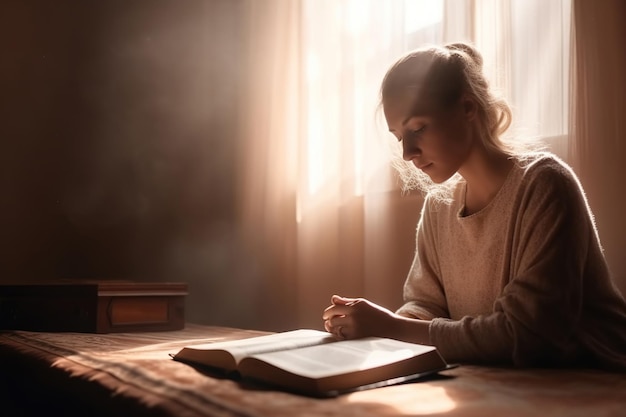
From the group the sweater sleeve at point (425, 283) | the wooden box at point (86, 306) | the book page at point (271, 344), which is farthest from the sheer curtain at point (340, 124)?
the book page at point (271, 344)

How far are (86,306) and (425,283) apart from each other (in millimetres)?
770

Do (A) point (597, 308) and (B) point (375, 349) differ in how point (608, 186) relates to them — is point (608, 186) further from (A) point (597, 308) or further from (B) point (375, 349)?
(B) point (375, 349)

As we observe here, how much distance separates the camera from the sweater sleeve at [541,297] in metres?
0.88

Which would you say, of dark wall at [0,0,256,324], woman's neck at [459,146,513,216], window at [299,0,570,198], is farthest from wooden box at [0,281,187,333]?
woman's neck at [459,146,513,216]

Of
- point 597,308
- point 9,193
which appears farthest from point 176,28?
→ point 597,308

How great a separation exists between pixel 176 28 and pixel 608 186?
5.22 ft

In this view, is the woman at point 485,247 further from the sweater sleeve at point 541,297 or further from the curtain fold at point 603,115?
the curtain fold at point 603,115

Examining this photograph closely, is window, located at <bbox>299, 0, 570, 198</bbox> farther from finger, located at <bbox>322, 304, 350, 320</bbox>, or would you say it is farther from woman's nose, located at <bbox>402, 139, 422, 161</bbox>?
finger, located at <bbox>322, 304, 350, 320</bbox>

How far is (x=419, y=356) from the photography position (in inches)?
31.0

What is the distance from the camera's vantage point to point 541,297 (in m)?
0.88

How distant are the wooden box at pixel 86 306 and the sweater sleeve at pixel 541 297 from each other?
0.81m

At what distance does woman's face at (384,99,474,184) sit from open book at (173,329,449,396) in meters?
0.35

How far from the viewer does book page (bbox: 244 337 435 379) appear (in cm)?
72

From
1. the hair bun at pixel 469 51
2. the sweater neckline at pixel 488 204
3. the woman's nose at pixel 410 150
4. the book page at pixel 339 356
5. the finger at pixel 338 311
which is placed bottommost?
the book page at pixel 339 356
